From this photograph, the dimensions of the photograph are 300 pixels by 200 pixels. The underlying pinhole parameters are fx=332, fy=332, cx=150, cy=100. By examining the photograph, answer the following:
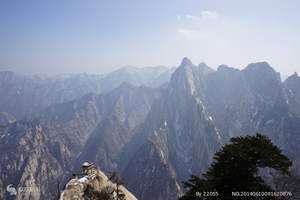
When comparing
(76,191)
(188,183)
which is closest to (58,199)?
(76,191)

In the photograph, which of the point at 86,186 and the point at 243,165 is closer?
the point at 243,165

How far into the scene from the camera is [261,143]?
108ft

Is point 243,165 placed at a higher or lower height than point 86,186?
higher

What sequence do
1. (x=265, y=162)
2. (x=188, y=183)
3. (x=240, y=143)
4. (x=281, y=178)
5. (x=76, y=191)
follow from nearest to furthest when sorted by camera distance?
1. (x=265, y=162)
2. (x=240, y=143)
3. (x=188, y=183)
4. (x=281, y=178)
5. (x=76, y=191)

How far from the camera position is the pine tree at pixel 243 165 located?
3198 centimetres

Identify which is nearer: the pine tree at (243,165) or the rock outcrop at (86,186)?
the pine tree at (243,165)

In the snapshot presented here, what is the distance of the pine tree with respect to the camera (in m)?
32.0

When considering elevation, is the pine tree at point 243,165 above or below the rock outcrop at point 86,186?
above

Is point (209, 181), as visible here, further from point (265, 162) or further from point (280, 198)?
point (280, 198)

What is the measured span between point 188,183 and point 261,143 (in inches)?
385

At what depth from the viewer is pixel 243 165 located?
32875 mm

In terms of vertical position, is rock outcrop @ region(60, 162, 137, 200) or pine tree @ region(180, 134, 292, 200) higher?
pine tree @ region(180, 134, 292, 200)

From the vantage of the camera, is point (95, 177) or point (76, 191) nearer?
point (76, 191)

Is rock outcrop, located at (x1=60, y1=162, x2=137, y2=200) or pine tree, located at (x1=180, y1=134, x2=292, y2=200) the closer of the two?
pine tree, located at (x1=180, y1=134, x2=292, y2=200)
